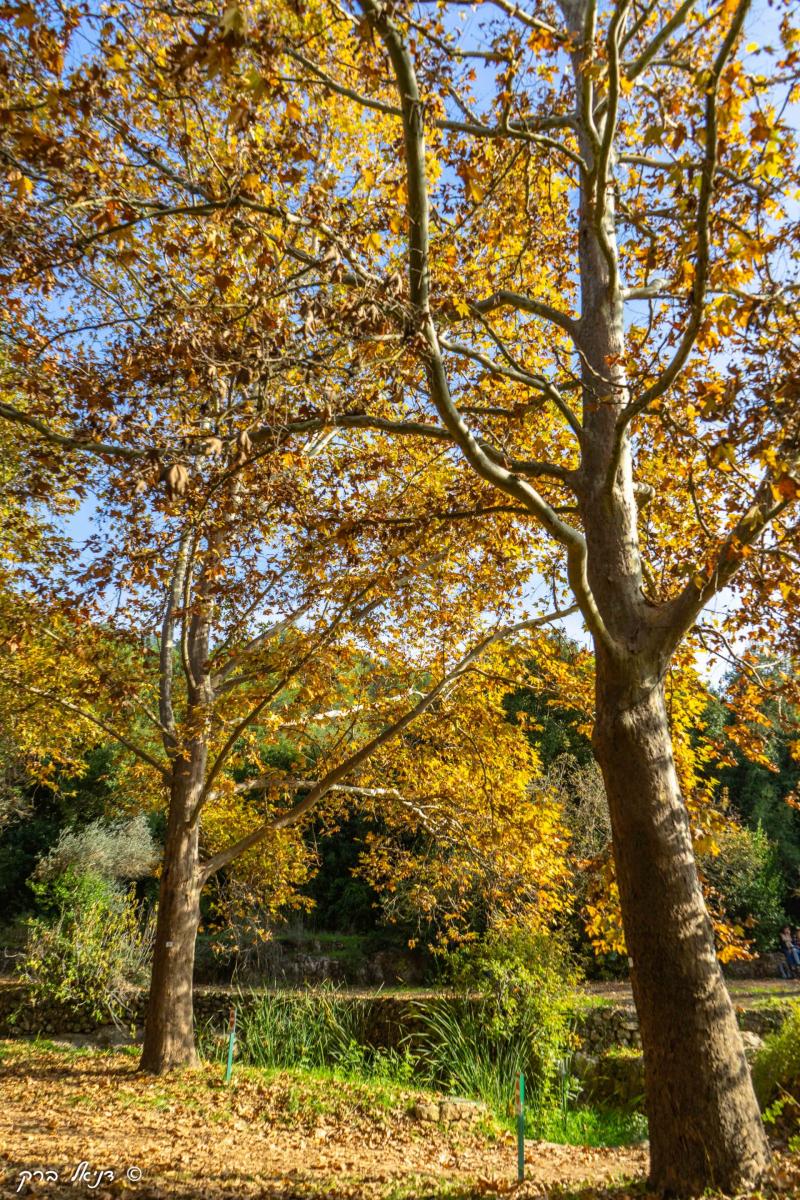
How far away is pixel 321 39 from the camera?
151 inches

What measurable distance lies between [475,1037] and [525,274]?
29.4 feet

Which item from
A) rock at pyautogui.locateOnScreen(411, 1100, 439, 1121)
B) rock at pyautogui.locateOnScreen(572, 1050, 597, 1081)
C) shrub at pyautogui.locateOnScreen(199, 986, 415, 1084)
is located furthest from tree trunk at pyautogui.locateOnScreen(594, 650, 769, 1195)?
rock at pyautogui.locateOnScreen(572, 1050, 597, 1081)

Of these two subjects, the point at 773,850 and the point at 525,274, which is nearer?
the point at 525,274

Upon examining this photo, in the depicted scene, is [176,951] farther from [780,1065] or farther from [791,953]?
[791,953]

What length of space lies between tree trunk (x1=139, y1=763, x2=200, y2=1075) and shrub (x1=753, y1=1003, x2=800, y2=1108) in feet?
19.0

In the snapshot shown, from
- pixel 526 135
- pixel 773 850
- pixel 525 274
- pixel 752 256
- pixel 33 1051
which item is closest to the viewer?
pixel 752 256

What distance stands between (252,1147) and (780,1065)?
16.2ft

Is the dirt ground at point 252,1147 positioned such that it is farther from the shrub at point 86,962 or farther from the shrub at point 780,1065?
the shrub at point 86,962

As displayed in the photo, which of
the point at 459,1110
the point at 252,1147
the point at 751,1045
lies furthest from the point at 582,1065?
the point at 252,1147

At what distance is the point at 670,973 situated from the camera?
3.51m

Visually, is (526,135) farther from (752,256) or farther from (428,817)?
(428,817)

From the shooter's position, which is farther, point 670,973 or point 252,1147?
point 252,1147

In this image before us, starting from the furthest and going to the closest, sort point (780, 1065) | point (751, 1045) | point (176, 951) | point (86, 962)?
point (86, 962)
point (751, 1045)
point (176, 951)
point (780, 1065)

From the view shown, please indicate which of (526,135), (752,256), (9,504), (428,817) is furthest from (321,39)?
(428,817)
